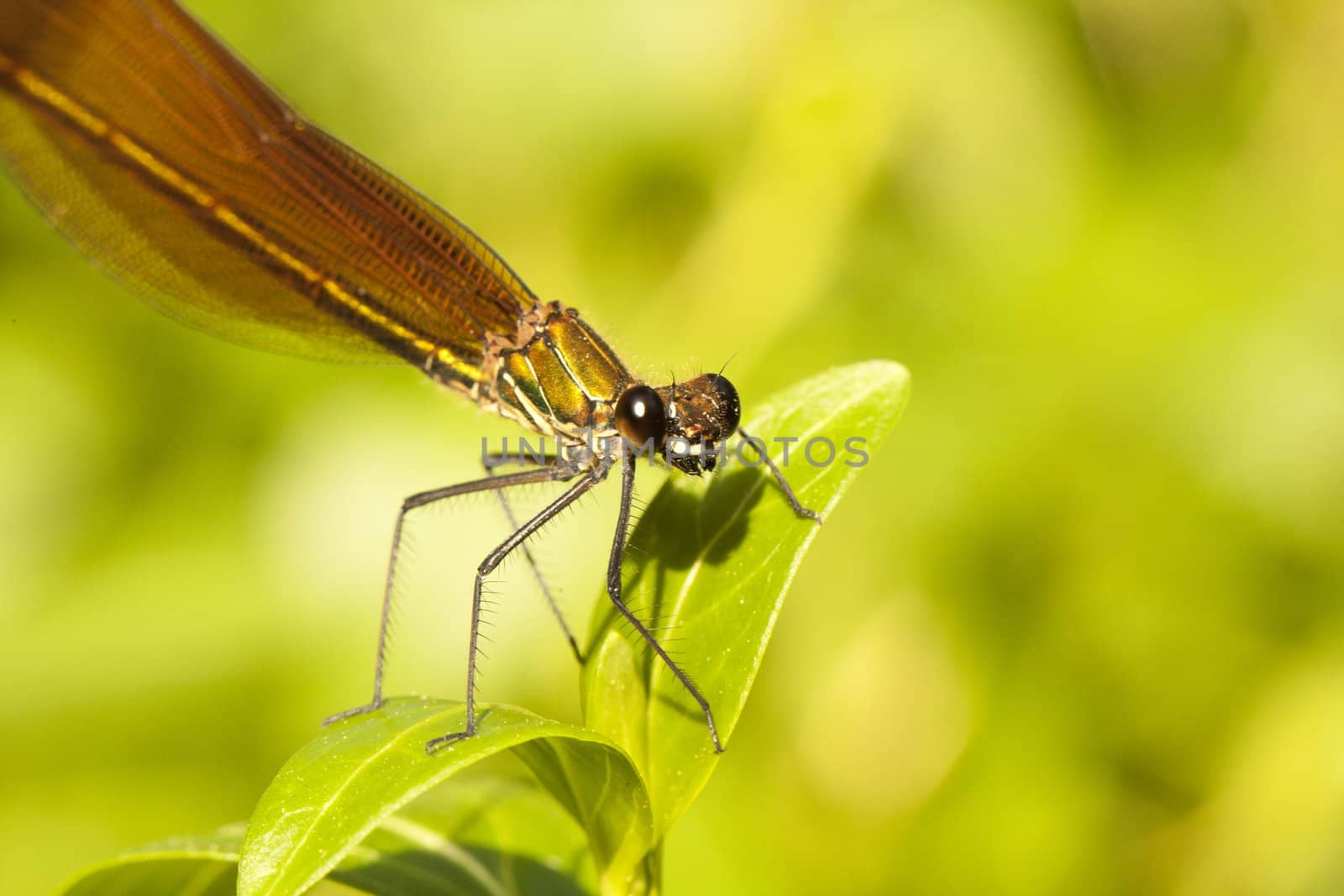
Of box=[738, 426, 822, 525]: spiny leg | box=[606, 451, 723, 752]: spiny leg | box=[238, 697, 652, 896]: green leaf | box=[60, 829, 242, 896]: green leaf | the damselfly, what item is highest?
the damselfly

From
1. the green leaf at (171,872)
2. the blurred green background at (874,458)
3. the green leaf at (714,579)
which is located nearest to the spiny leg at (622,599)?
the green leaf at (714,579)

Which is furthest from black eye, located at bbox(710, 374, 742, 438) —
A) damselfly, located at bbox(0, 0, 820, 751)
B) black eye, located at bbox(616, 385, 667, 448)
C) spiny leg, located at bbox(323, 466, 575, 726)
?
spiny leg, located at bbox(323, 466, 575, 726)

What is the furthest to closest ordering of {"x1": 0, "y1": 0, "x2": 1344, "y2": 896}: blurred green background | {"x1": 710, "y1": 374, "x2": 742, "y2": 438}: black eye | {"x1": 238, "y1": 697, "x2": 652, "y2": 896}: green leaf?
{"x1": 0, "y1": 0, "x2": 1344, "y2": 896}: blurred green background → {"x1": 710, "y1": 374, "x2": 742, "y2": 438}: black eye → {"x1": 238, "y1": 697, "x2": 652, "y2": 896}: green leaf

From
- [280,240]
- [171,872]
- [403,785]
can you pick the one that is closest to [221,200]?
[280,240]

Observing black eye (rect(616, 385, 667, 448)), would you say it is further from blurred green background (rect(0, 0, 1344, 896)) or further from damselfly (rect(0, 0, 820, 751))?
blurred green background (rect(0, 0, 1344, 896))

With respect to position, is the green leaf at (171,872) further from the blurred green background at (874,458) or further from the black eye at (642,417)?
the blurred green background at (874,458)

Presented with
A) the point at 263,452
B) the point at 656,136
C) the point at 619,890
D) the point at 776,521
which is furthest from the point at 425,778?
the point at 656,136

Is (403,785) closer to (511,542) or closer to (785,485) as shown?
(785,485)
